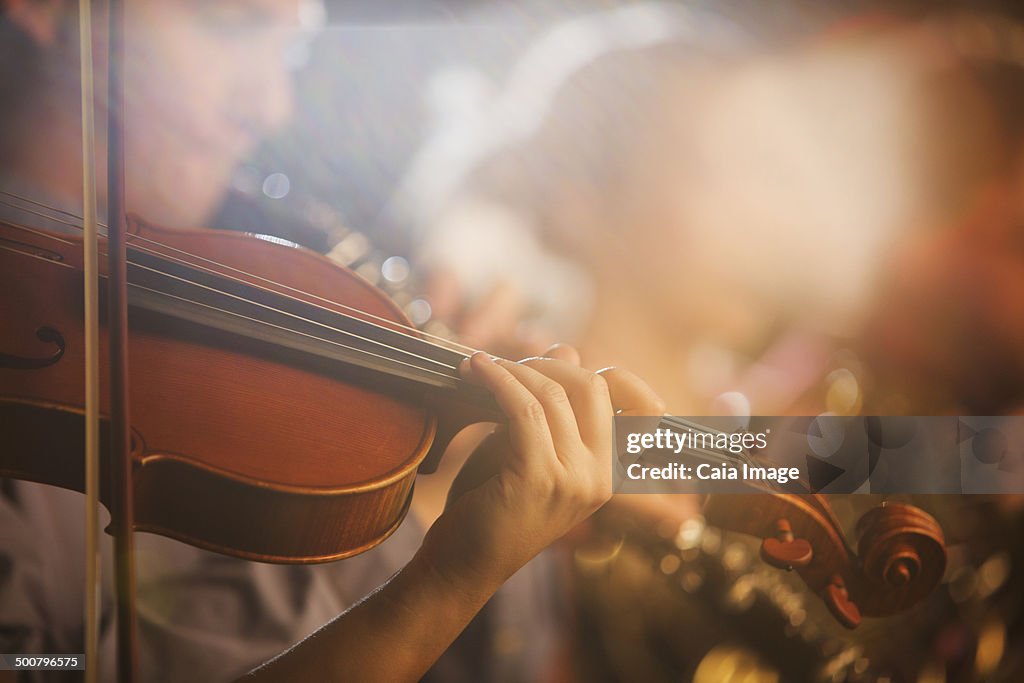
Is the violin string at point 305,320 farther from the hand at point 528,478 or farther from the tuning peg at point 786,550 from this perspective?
the tuning peg at point 786,550

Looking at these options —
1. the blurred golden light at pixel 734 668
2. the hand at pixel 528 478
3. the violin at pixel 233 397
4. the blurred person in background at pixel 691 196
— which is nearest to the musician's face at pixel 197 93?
the violin at pixel 233 397

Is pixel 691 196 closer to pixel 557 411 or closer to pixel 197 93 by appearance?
pixel 557 411

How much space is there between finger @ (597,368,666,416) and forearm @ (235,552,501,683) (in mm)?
237

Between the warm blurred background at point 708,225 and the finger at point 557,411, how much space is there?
0.20m

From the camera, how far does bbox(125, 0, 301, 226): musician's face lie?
799mm

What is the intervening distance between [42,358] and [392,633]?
0.42m

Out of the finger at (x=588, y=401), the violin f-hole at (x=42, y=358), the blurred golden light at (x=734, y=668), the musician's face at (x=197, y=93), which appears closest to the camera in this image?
the violin f-hole at (x=42, y=358)

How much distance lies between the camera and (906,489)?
912 millimetres

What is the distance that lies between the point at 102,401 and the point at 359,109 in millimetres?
477

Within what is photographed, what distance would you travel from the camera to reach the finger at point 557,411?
67 cm

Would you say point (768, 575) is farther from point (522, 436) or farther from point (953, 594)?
point (522, 436)

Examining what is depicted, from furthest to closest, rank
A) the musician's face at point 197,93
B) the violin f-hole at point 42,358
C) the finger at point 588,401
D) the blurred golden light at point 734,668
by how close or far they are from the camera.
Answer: the blurred golden light at point 734,668 < the musician's face at point 197,93 < the finger at point 588,401 < the violin f-hole at point 42,358

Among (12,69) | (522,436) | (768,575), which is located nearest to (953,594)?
(768,575)

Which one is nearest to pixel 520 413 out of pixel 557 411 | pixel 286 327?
pixel 557 411
